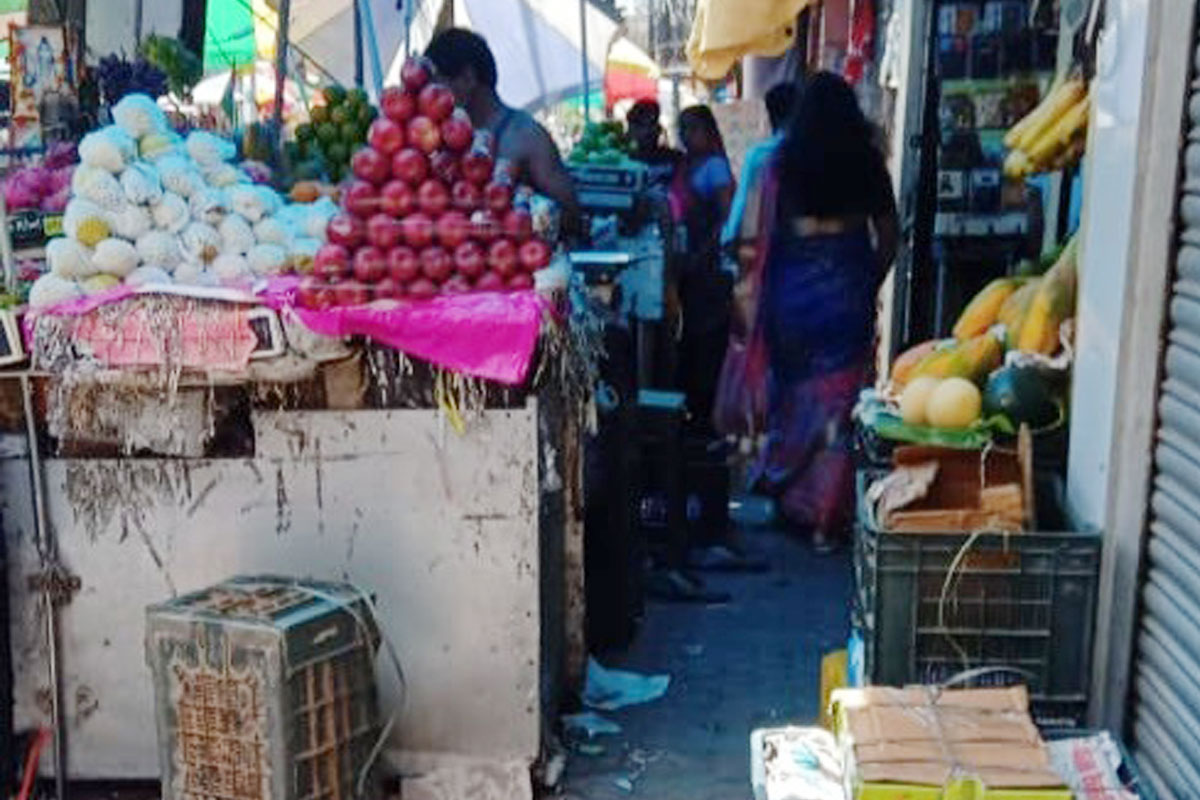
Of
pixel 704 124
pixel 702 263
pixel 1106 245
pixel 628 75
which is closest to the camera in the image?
pixel 1106 245

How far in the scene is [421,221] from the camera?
12.5ft

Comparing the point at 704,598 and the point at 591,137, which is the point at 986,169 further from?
the point at 591,137

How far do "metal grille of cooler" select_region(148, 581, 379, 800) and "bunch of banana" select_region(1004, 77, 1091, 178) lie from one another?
8.45ft

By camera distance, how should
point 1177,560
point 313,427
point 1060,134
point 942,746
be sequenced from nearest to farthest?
point 942,746
point 1177,560
point 313,427
point 1060,134

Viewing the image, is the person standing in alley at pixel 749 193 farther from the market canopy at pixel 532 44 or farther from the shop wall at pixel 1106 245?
the market canopy at pixel 532 44

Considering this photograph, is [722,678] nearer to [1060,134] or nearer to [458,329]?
[458,329]

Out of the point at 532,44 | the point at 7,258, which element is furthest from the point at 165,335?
the point at 532,44

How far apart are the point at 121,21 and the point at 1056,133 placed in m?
5.11

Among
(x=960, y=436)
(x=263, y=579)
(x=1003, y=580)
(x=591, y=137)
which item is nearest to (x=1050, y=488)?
(x=960, y=436)

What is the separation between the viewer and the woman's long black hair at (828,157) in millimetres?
6145

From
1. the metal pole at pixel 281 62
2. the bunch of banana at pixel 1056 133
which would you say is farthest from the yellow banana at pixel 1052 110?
the metal pole at pixel 281 62

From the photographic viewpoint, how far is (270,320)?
143 inches

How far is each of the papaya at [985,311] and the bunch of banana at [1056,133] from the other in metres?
0.41

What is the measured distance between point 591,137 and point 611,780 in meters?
7.77
